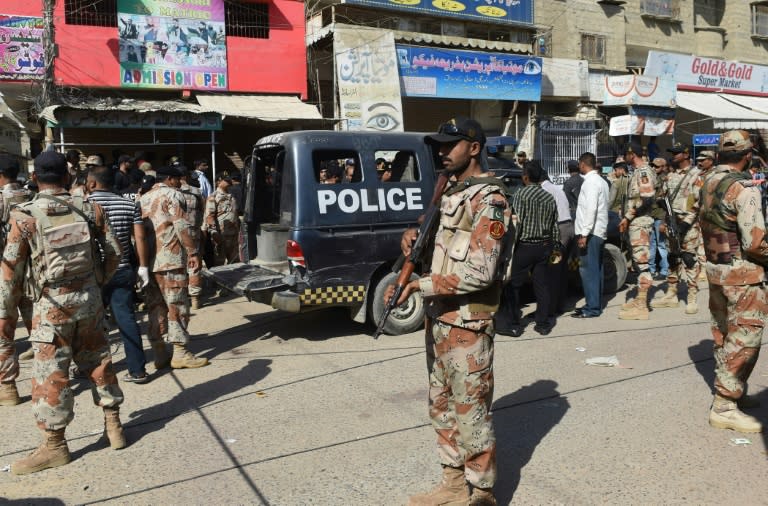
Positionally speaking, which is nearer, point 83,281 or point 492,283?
point 492,283

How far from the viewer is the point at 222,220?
927 cm

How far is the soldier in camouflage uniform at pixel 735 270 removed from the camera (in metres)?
3.95

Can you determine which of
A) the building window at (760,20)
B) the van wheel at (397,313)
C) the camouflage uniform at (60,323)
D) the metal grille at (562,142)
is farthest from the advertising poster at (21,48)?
the building window at (760,20)

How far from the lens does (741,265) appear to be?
4039 millimetres

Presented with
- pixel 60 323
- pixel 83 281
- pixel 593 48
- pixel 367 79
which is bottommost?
pixel 60 323

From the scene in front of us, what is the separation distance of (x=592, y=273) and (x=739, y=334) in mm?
3280

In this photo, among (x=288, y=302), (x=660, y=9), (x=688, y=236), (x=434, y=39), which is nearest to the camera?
(x=288, y=302)

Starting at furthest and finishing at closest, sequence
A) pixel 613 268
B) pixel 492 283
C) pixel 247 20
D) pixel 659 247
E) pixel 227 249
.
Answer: pixel 247 20 → pixel 659 247 → pixel 227 249 → pixel 613 268 → pixel 492 283

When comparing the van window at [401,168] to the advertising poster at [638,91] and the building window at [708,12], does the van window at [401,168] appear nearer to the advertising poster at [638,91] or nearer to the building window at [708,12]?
the advertising poster at [638,91]

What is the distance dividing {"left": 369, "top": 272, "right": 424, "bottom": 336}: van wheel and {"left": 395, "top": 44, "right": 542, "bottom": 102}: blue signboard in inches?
445

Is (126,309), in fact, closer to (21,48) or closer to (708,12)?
(21,48)

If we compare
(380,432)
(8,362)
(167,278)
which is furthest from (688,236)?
(8,362)

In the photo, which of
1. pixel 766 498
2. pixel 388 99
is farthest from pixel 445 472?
pixel 388 99

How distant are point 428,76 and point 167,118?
23.7 ft
